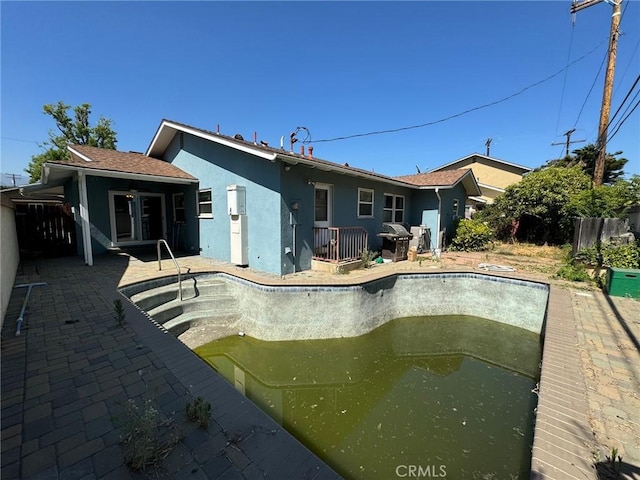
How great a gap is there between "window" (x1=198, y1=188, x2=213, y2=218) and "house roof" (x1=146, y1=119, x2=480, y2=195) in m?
1.83

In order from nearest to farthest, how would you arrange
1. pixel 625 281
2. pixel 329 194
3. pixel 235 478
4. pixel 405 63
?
1. pixel 235 478
2. pixel 625 281
3. pixel 329 194
4. pixel 405 63

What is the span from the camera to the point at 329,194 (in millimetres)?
8344

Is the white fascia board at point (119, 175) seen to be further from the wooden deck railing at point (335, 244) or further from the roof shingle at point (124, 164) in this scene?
the wooden deck railing at point (335, 244)

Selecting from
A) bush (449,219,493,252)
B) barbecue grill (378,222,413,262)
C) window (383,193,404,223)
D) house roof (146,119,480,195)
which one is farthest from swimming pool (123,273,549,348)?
bush (449,219,493,252)

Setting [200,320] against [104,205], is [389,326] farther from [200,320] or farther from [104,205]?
[104,205]

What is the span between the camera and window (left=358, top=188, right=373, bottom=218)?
31.5ft

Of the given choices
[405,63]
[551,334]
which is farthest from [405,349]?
[405,63]

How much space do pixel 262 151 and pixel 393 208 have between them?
685 cm

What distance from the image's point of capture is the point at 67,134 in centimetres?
2230

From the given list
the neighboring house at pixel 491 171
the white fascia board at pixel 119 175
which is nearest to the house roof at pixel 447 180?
the neighboring house at pixel 491 171

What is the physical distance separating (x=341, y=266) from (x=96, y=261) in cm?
→ 748

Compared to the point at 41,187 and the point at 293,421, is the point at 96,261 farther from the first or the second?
the point at 293,421

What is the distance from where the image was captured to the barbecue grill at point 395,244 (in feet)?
30.8

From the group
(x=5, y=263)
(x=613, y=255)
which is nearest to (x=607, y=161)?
(x=613, y=255)
